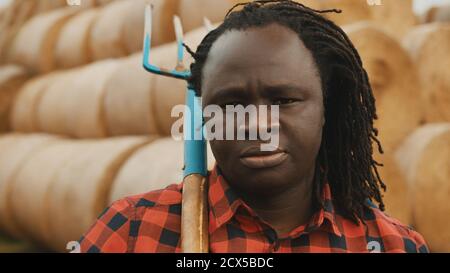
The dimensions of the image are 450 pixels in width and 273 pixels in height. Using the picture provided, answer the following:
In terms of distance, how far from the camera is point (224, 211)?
0.68 meters

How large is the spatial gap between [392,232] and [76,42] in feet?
7.77

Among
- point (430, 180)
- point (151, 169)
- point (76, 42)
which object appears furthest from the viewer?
point (76, 42)

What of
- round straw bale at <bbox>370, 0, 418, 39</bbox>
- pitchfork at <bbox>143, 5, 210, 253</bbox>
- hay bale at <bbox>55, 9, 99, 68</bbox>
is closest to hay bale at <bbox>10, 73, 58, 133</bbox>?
hay bale at <bbox>55, 9, 99, 68</bbox>

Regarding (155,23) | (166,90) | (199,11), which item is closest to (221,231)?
(166,90)

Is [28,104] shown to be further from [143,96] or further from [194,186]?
[194,186]

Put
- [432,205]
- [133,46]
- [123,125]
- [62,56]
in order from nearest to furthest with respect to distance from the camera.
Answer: [432,205] → [123,125] → [133,46] → [62,56]

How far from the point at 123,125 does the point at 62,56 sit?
0.84m

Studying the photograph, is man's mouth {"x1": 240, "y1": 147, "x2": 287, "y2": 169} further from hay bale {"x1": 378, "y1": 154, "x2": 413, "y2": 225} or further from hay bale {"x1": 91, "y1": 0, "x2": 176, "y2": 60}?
hay bale {"x1": 91, "y1": 0, "x2": 176, "y2": 60}

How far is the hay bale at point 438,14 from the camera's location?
3121 millimetres

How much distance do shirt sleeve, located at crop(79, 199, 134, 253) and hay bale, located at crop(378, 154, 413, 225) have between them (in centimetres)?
126

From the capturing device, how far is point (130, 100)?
88.8 inches

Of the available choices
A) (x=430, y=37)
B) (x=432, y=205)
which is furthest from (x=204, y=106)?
(x=430, y=37)

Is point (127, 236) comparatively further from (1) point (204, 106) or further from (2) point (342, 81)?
(2) point (342, 81)

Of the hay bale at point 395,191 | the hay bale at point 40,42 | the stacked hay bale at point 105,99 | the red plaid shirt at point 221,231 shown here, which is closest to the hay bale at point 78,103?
the stacked hay bale at point 105,99
